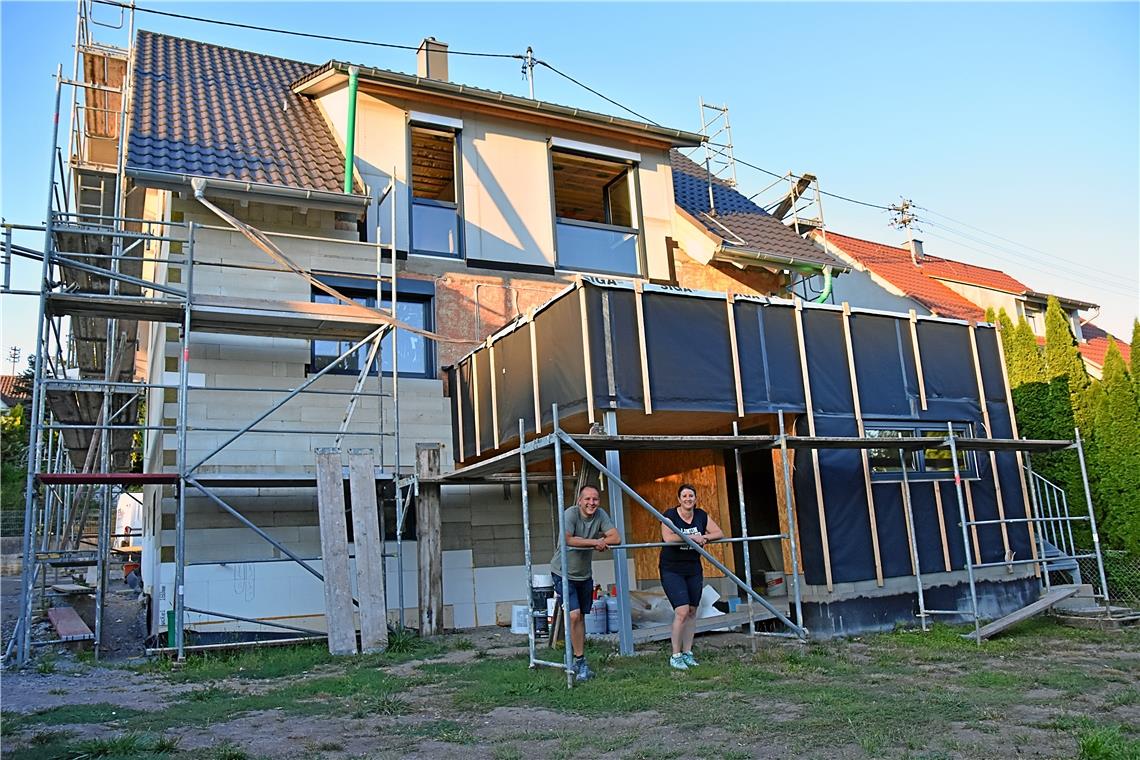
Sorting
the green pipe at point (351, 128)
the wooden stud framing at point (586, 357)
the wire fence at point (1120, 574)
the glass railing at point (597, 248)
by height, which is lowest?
the wire fence at point (1120, 574)

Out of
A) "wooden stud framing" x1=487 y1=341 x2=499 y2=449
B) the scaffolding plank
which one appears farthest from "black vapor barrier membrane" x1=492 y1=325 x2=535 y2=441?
the scaffolding plank

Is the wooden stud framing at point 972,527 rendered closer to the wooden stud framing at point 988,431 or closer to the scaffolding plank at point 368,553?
the wooden stud framing at point 988,431

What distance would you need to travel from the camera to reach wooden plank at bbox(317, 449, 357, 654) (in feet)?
29.8

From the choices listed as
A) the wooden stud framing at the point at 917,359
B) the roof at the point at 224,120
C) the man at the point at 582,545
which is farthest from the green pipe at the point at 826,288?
the man at the point at 582,545

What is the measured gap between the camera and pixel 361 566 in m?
9.58

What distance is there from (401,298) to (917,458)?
723 cm

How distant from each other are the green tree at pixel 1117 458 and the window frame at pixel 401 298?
12191mm

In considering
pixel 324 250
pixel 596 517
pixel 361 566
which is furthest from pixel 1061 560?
pixel 324 250

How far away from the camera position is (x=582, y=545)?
7211 mm

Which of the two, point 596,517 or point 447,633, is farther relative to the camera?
point 447,633

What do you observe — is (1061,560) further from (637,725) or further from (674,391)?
(637,725)

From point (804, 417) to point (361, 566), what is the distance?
5.32 m

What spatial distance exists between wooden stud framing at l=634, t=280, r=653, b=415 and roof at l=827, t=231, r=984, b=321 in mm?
17036

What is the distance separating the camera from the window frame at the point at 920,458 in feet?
33.8
